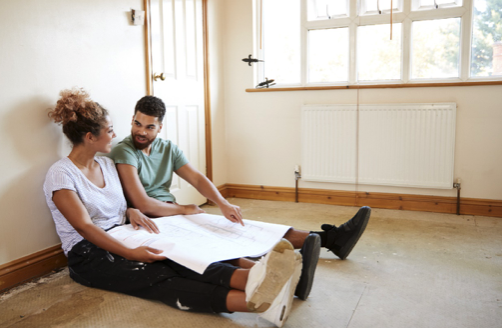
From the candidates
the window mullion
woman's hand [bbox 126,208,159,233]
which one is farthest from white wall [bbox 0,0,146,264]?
the window mullion

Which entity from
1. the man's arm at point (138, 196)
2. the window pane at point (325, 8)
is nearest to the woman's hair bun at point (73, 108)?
the man's arm at point (138, 196)

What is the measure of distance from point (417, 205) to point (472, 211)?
1.19 ft

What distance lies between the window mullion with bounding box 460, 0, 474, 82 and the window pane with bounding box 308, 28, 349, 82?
0.79m

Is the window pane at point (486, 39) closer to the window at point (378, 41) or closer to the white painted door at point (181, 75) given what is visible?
the window at point (378, 41)

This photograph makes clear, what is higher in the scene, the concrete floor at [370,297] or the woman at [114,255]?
the woman at [114,255]

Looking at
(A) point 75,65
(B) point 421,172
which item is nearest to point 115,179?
(A) point 75,65

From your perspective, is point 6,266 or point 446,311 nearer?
point 446,311

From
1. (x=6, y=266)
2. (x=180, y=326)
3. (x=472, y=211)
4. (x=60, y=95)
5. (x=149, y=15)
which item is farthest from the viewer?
(x=472, y=211)

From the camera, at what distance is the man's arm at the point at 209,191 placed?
2.11 m

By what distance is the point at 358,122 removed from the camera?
3312mm

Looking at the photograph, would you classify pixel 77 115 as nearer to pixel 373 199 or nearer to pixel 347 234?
pixel 347 234

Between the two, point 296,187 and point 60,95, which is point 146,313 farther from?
point 296,187

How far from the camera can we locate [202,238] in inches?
74.4

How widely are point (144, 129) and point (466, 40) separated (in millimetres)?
2283
